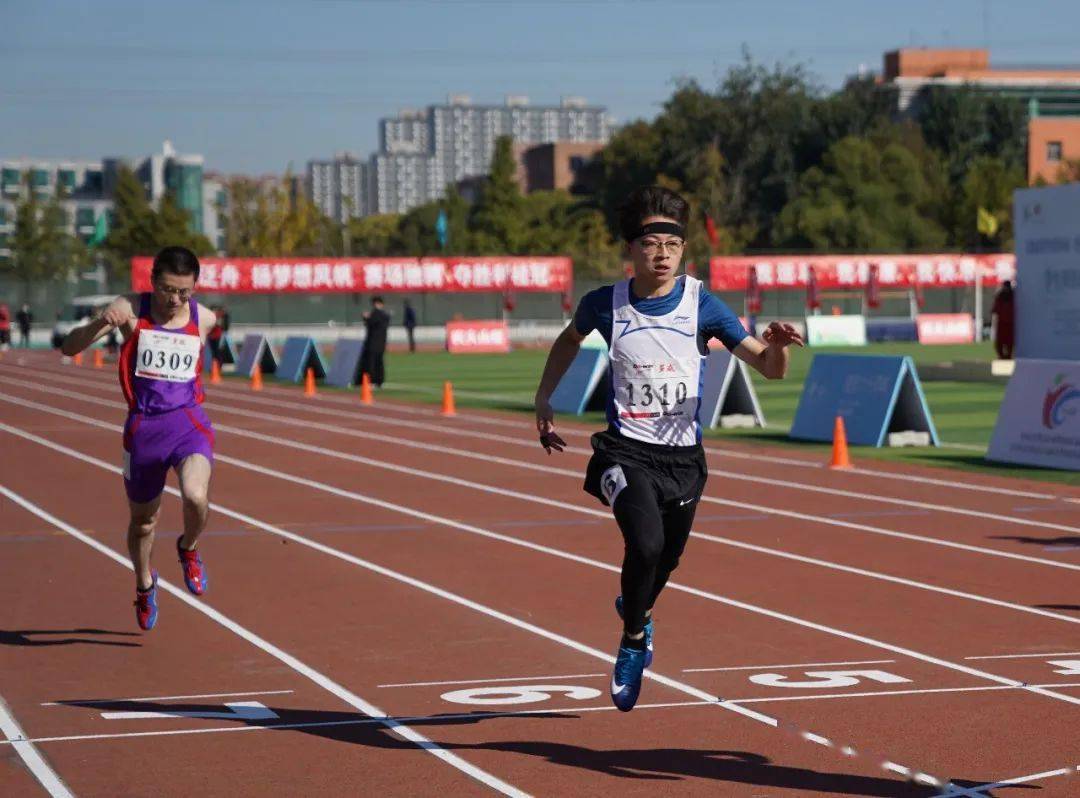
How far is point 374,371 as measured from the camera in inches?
1448

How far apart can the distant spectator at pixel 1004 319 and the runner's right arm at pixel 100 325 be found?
25915 mm

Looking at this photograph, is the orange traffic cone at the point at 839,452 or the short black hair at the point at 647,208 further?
the orange traffic cone at the point at 839,452

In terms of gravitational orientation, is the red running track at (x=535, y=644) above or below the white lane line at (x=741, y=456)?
above

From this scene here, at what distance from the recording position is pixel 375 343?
36000mm

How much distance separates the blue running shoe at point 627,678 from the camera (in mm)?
7008

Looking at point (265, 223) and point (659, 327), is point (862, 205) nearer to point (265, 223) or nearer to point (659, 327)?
point (265, 223)

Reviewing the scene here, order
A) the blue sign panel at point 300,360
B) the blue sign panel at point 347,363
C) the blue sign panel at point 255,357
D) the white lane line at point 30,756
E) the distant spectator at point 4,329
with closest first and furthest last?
the white lane line at point 30,756, the blue sign panel at point 347,363, the blue sign panel at point 300,360, the blue sign panel at point 255,357, the distant spectator at point 4,329

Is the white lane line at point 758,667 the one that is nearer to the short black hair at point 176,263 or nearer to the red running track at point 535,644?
the red running track at point 535,644

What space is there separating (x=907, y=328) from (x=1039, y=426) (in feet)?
136

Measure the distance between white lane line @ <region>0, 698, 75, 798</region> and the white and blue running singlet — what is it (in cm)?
241

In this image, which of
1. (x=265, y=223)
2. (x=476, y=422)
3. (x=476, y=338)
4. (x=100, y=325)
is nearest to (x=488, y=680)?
(x=100, y=325)

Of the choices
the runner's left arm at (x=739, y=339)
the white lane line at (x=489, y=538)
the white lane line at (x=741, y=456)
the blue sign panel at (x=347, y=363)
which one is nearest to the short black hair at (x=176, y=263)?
the white lane line at (x=489, y=538)

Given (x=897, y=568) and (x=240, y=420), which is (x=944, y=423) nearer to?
(x=240, y=420)

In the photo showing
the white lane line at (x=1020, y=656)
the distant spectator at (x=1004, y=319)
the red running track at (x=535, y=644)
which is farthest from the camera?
the distant spectator at (x=1004, y=319)
